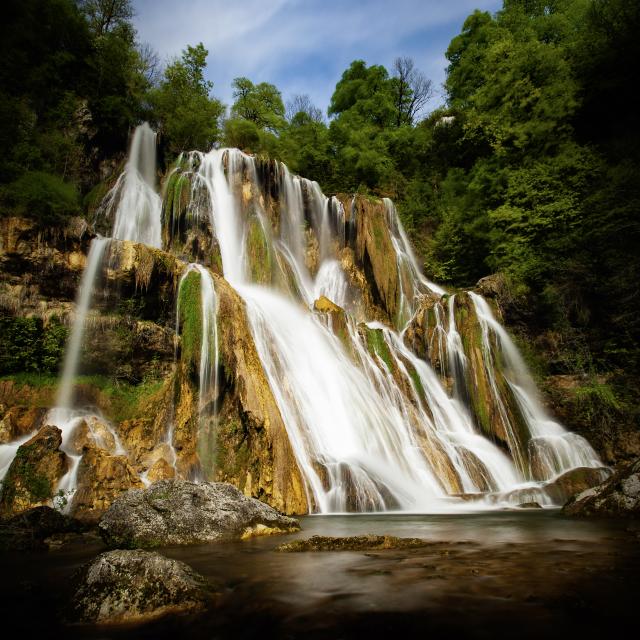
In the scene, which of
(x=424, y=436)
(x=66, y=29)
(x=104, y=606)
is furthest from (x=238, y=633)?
(x=66, y=29)

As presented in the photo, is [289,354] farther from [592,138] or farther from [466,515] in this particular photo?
[592,138]

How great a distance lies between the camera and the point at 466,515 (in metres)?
7.97

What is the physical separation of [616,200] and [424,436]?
1251cm

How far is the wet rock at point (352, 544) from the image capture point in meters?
4.67

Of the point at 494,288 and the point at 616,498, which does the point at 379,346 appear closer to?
the point at 494,288

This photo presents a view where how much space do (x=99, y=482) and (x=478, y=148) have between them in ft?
84.5

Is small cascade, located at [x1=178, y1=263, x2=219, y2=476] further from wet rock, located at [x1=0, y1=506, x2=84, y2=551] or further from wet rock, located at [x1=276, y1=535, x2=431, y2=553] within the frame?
wet rock, located at [x1=276, y1=535, x2=431, y2=553]

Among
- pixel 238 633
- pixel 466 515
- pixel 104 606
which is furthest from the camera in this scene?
pixel 466 515

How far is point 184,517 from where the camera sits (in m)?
5.59

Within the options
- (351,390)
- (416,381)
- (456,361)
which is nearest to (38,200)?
(351,390)

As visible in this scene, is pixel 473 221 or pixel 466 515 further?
pixel 473 221

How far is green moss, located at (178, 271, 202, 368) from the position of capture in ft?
34.0

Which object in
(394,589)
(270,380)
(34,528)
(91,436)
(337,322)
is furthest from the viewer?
(337,322)

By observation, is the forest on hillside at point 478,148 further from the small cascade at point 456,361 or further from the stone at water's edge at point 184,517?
the stone at water's edge at point 184,517
